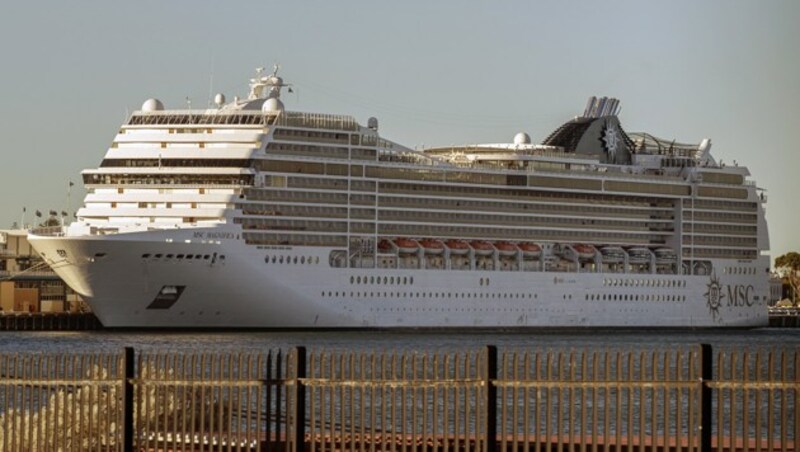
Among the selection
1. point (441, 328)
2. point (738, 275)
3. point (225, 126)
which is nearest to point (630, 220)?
point (738, 275)

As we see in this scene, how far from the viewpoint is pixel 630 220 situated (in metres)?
118

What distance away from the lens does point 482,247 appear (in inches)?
4250

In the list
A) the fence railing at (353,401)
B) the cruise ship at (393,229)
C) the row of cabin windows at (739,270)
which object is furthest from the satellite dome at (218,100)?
the fence railing at (353,401)

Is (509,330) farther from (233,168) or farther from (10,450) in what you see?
(10,450)

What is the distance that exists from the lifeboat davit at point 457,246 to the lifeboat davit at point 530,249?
4.30 m

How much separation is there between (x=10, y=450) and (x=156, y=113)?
73704 mm

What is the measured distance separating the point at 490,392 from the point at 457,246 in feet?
271

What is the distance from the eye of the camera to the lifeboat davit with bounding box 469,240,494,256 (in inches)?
4230

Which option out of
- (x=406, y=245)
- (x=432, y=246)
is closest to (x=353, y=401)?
(x=406, y=245)

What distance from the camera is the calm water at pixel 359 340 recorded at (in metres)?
84.9

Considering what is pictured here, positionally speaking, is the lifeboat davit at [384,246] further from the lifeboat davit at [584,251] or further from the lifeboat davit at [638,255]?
the lifeboat davit at [638,255]

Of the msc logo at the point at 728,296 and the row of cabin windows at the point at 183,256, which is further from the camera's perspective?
the msc logo at the point at 728,296

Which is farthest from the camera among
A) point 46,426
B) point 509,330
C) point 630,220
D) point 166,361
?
point 630,220

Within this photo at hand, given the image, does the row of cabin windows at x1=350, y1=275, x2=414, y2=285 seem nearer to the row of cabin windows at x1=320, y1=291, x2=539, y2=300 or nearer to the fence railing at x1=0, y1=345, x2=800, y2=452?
the row of cabin windows at x1=320, y1=291, x2=539, y2=300
